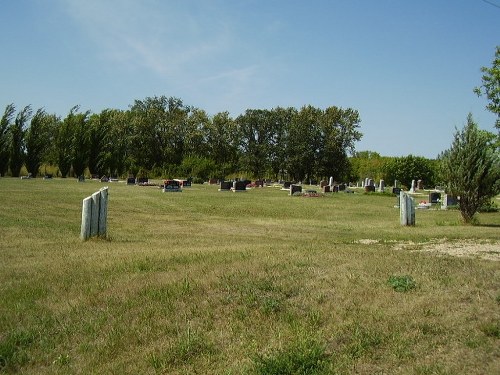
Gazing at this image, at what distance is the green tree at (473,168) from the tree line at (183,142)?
2003 inches

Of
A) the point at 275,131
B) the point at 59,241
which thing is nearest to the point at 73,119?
the point at 275,131

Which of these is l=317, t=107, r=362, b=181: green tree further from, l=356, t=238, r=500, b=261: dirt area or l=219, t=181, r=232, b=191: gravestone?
l=356, t=238, r=500, b=261: dirt area

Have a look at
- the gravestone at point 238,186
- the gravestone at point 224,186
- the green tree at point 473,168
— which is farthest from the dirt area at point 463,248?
the gravestone at point 224,186

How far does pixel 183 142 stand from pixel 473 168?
72167mm

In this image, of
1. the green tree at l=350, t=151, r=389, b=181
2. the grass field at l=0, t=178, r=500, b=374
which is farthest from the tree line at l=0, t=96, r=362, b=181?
the grass field at l=0, t=178, r=500, b=374

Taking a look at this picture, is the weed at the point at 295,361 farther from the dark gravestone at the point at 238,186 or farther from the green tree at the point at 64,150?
the green tree at the point at 64,150

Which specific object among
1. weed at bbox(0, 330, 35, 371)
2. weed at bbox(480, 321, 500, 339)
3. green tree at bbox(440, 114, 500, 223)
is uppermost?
green tree at bbox(440, 114, 500, 223)

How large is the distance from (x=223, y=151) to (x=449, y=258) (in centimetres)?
8344

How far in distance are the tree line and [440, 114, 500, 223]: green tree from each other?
5089 centimetres

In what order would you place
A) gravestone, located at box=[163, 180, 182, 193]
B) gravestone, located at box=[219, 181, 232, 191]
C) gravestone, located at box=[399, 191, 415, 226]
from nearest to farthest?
gravestone, located at box=[399, 191, 415, 226], gravestone, located at box=[163, 180, 182, 193], gravestone, located at box=[219, 181, 232, 191]

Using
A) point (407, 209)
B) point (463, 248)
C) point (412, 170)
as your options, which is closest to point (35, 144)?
point (412, 170)

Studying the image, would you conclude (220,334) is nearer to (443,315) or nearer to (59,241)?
(443,315)

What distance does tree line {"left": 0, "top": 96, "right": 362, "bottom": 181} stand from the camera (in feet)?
232

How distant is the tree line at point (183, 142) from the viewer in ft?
232
